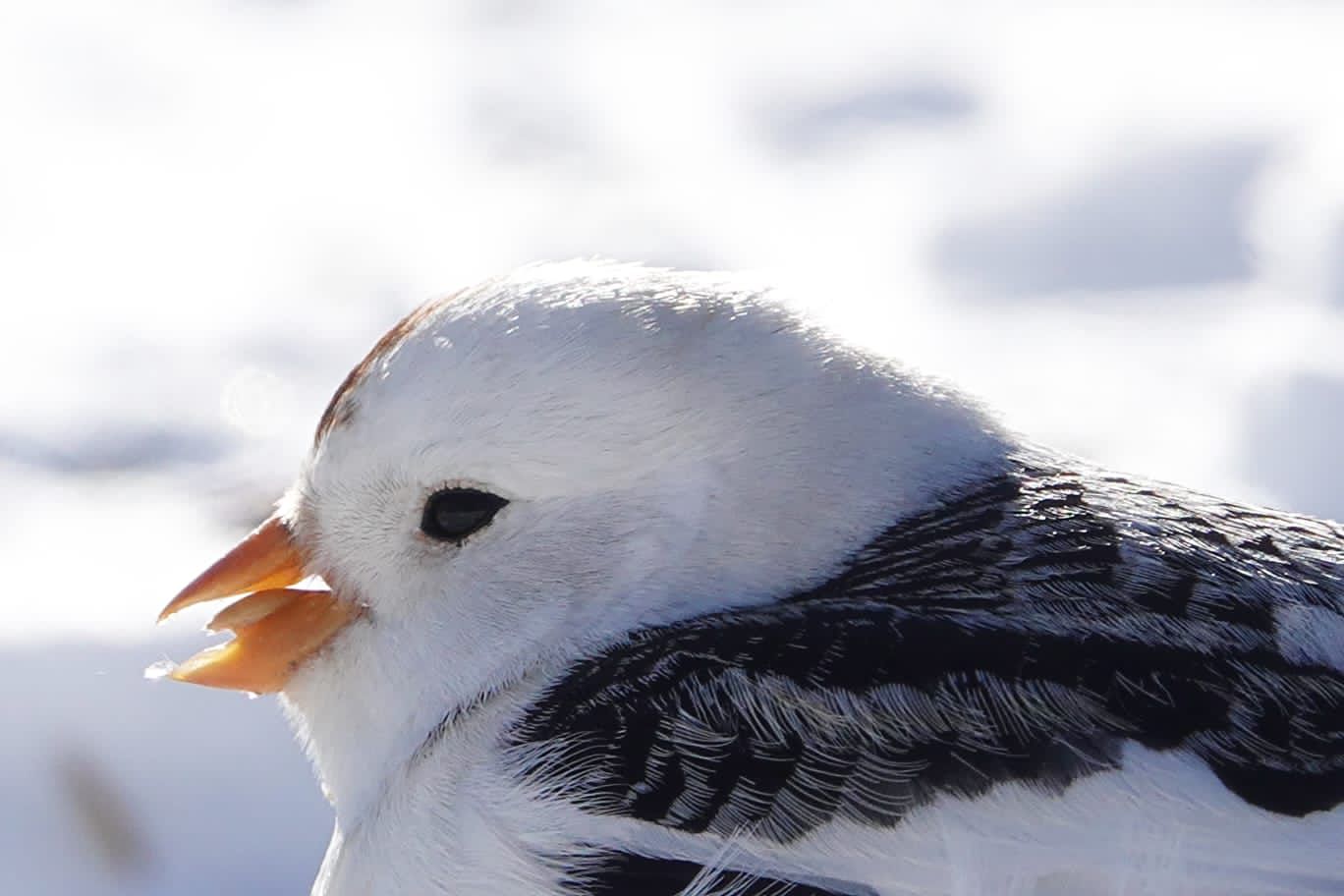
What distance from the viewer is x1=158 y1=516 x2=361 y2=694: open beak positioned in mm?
2066

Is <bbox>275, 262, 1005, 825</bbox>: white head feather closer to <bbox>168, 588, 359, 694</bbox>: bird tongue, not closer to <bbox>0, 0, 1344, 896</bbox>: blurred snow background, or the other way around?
<bbox>168, 588, 359, 694</bbox>: bird tongue

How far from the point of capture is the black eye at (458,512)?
1.93 metres

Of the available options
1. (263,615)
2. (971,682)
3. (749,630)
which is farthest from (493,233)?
(971,682)

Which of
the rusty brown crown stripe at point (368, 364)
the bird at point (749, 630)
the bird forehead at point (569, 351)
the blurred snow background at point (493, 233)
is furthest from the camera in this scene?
the blurred snow background at point (493, 233)

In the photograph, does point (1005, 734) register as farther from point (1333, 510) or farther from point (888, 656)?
point (1333, 510)

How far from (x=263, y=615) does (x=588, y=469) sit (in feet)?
1.62

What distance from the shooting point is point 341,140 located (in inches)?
200

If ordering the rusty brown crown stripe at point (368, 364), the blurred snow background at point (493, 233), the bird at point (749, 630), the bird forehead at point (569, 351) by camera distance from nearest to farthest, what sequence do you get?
the bird at point (749, 630) → the bird forehead at point (569, 351) → the rusty brown crown stripe at point (368, 364) → the blurred snow background at point (493, 233)

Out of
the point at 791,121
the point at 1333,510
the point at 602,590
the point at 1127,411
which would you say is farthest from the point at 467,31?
the point at 602,590

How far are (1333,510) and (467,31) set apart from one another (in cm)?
309

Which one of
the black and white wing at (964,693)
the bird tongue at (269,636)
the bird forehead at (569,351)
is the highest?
the bird forehead at (569,351)

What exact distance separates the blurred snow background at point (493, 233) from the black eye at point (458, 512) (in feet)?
3.46

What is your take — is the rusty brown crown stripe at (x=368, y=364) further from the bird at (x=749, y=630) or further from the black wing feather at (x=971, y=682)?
the black wing feather at (x=971, y=682)

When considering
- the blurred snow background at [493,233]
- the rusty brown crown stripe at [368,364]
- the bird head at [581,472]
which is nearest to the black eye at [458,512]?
the bird head at [581,472]
